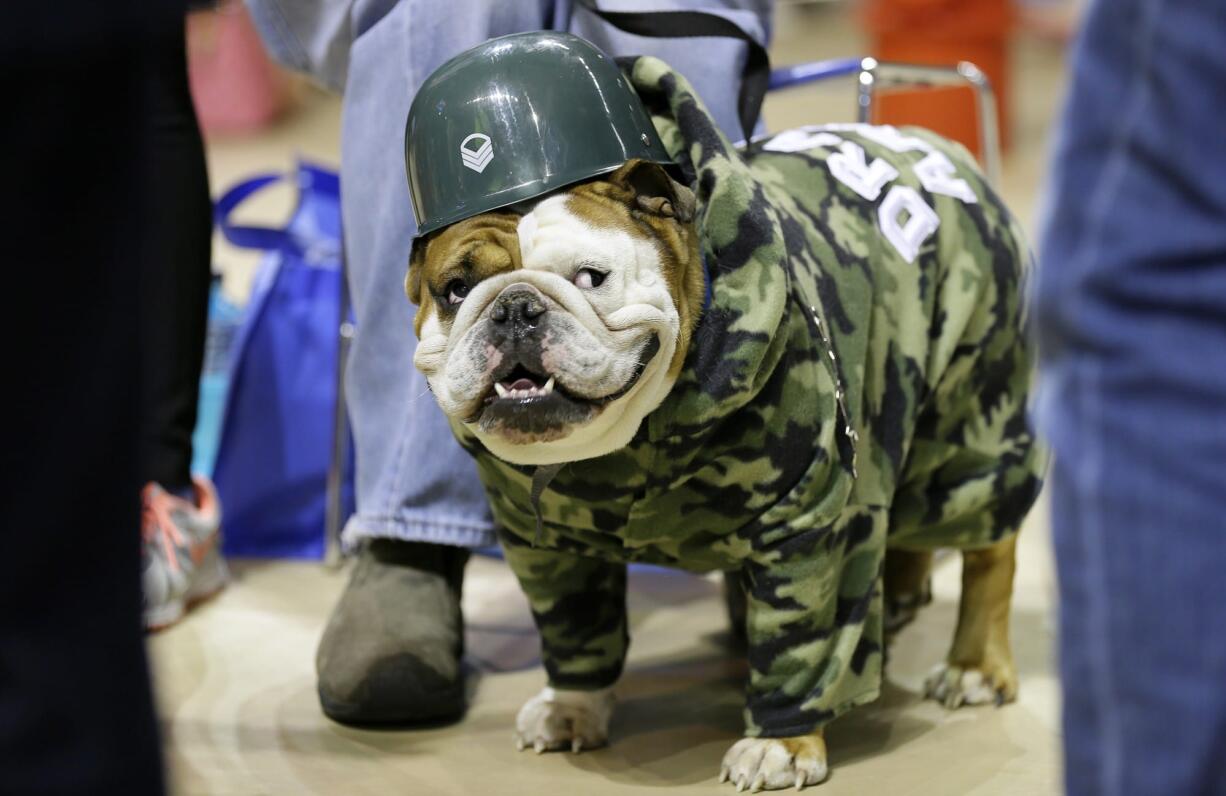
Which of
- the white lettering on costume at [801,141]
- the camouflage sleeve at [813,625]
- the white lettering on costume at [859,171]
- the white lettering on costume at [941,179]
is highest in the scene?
the white lettering on costume at [801,141]

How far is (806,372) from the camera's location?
1.51 meters

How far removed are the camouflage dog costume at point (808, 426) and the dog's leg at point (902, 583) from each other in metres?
0.20

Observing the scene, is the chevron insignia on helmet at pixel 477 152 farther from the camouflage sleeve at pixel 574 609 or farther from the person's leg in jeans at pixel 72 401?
the person's leg in jeans at pixel 72 401

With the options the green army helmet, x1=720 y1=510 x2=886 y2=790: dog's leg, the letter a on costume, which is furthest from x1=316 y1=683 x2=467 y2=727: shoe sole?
the letter a on costume

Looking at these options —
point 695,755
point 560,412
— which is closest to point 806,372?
point 560,412

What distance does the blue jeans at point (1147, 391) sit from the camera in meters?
0.80

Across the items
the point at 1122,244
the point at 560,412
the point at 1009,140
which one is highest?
the point at 1122,244

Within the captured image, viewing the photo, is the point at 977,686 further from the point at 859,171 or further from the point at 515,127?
the point at 515,127

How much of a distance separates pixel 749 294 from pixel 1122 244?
0.66 metres

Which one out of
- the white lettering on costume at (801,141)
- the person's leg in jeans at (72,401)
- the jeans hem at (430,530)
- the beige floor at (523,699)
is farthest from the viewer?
the jeans hem at (430,530)

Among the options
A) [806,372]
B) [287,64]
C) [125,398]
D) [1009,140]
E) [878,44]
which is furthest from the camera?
[1009,140]

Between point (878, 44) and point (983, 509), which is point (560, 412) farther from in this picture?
point (878, 44)

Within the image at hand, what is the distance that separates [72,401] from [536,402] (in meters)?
0.66

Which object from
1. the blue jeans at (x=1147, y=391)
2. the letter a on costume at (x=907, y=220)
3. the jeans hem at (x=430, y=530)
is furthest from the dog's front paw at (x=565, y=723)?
the blue jeans at (x=1147, y=391)
